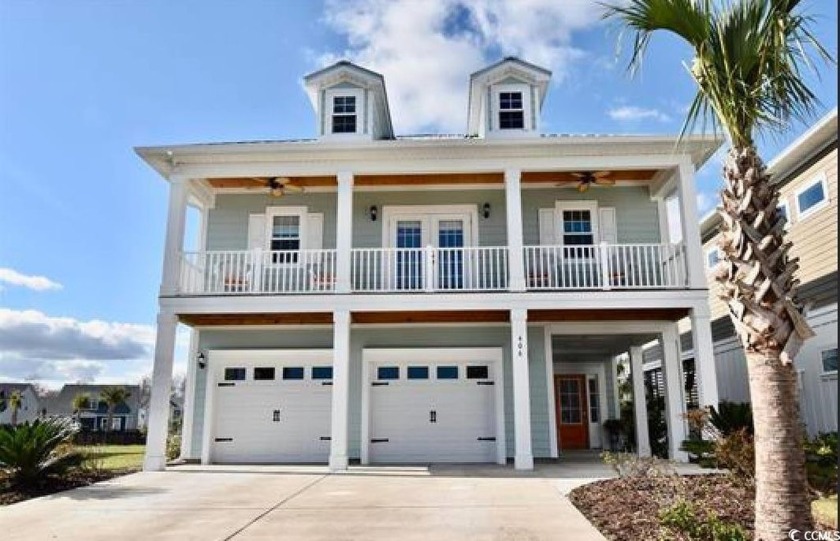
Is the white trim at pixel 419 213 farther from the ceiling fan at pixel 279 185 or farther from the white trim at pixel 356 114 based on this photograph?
the ceiling fan at pixel 279 185

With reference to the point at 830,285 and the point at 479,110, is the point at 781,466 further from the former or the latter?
the point at 479,110

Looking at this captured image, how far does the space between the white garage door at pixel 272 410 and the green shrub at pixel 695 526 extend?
28.1 feet

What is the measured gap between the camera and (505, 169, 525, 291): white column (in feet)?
36.9

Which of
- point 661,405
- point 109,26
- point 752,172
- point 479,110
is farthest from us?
point 661,405

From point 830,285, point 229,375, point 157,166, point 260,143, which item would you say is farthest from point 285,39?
point 830,285

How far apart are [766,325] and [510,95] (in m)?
9.72

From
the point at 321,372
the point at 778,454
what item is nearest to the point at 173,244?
the point at 321,372

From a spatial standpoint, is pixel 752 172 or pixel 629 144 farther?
pixel 629 144

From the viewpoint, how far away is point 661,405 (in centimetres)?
1612

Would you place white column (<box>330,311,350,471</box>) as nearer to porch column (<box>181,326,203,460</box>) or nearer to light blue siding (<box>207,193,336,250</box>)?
light blue siding (<box>207,193,336,250</box>)

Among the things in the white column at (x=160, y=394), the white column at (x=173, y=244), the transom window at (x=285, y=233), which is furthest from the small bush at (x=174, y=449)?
the transom window at (x=285, y=233)

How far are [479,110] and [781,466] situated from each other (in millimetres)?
11027

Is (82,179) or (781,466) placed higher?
(82,179)

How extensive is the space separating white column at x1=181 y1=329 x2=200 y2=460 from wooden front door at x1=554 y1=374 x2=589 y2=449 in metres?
9.41
